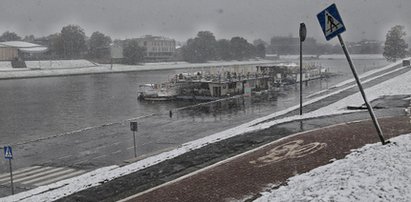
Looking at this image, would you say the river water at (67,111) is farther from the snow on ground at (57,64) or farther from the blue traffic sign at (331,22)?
the snow on ground at (57,64)

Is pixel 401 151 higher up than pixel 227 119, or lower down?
higher up

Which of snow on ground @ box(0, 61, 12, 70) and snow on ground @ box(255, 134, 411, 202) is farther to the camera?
snow on ground @ box(0, 61, 12, 70)

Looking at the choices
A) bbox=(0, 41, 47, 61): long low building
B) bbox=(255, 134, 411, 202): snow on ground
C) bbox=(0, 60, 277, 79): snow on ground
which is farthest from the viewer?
bbox=(0, 41, 47, 61): long low building

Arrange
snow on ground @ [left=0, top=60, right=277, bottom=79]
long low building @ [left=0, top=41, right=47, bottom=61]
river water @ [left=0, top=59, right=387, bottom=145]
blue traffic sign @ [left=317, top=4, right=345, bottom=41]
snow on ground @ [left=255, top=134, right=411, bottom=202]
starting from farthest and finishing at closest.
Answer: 1. long low building @ [left=0, top=41, right=47, bottom=61]
2. snow on ground @ [left=0, top=60, right=277, bottom=79]
3. river water @ [left=0, top=59, right=387, bottom=145]
4. blue traffic sign @ [left=317, top=4, right=345, bottom=41]
5. snow on ground @ [left=255, top=134, right=411, bottom=202]

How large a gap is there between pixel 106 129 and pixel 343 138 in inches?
903

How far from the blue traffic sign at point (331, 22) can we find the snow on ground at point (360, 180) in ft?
12.4

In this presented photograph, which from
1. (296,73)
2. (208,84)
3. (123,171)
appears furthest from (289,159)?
(296,73)

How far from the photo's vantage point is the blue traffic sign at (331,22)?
12.6 meters

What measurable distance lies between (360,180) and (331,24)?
191 inches

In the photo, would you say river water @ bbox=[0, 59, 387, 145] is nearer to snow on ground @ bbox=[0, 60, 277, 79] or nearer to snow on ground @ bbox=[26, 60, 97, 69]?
snow on ground @ bbox=[0, 60, 277, 79]

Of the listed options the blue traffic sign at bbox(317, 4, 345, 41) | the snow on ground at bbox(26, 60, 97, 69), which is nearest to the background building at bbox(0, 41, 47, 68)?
the snow on ground at bbox(26, 60, 97, 69)

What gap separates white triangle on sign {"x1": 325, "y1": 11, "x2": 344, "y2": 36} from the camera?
41.5ft

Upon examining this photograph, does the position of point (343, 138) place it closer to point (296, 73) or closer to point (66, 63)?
point (296, 73)

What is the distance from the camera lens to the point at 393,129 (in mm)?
17562
